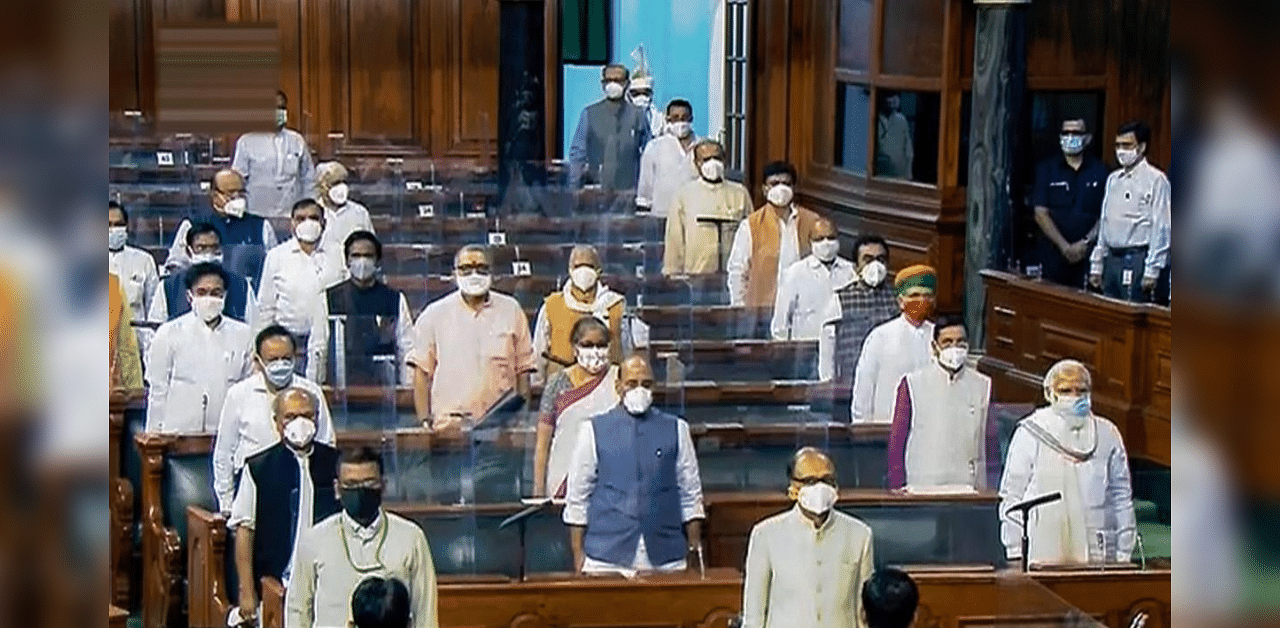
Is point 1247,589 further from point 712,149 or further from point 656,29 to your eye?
point 656,29

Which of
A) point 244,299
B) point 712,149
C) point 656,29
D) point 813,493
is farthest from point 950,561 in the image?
point 656,29

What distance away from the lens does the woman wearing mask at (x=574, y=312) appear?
325 inches

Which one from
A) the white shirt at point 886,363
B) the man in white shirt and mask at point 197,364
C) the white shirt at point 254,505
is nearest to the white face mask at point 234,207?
the man in white shirt and mask at point 197,364

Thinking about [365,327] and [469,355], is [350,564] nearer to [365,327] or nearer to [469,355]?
[469,355]

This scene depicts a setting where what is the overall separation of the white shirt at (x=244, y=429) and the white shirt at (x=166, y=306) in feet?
5.01

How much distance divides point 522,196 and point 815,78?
8.07 ft

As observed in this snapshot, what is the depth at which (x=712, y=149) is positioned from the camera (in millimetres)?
11258

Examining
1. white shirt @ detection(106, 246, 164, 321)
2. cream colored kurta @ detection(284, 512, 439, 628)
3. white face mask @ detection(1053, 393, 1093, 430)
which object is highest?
white shirt @ detection(106, 246, 164, 321)

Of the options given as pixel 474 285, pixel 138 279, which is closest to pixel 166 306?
pixel 138 279

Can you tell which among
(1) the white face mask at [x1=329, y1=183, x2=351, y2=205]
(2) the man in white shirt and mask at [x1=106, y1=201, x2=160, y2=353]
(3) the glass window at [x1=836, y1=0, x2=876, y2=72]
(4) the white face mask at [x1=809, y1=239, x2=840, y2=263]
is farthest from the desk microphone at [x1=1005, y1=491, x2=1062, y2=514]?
(3) the glass window at [x1=836, y1=0, x2=876, y2=72]

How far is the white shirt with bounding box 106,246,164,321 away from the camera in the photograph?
30.0 ft

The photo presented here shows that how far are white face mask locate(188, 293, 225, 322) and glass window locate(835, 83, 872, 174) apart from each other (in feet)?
22.0

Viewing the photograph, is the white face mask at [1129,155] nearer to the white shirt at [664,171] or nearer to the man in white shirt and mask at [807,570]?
the white shirt at [664,171]

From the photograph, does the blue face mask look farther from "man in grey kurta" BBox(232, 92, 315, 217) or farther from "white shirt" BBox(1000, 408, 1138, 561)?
"man in grey kurta" BBox(232, 92, 315, 217)
